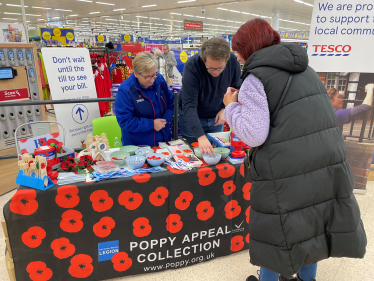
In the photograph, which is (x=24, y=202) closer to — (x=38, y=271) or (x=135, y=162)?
(x=38, y=271)

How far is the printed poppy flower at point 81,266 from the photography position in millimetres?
1707

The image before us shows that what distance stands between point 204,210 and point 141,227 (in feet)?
1.48

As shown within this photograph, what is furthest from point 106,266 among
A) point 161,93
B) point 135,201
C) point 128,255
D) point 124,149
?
point 161,93

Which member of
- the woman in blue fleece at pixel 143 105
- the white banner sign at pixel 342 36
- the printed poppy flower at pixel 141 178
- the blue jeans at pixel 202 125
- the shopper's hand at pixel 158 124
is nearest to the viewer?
the printed poppy flower at pixel 141 178

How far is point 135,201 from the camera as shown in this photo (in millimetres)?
1719

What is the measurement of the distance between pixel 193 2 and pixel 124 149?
13.9 m

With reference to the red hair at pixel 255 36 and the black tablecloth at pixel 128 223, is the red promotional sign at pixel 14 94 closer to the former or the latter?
the black tablecloth at pixel 128 223

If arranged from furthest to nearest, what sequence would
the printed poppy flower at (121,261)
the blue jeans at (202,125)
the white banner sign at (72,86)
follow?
the white banner sign at (72,86) < the blue jeans at (202,125) < the printed poppy flower at (121,261)

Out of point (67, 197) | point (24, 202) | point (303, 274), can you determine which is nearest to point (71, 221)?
point (67, 197)

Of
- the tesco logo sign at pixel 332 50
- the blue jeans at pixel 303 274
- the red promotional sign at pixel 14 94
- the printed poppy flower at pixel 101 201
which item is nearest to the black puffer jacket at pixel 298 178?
the blue jeans at pixel 303 274

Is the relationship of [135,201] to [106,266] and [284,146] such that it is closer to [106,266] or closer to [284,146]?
[106,266]

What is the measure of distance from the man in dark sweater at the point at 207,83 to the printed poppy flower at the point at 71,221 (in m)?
0.90

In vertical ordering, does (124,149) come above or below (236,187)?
above

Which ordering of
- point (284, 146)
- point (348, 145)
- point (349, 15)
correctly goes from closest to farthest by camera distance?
1. point (284, 146)
2. point (349, 15)
3. point (348, 145)
